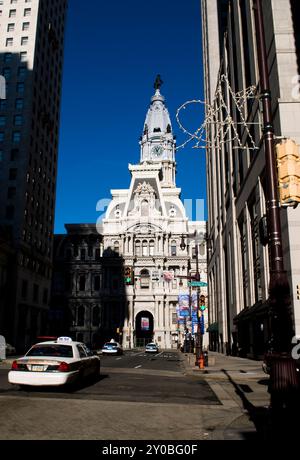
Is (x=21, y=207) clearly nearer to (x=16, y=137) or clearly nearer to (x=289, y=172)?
(x=16, y=137)

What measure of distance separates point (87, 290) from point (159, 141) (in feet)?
199

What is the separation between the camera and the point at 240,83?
34375mm

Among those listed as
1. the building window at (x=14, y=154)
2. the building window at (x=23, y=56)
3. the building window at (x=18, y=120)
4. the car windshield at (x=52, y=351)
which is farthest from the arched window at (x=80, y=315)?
the car windshield at (x=52, y=351)

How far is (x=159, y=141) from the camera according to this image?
12800 centimetres

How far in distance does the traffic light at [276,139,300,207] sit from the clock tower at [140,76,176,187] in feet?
359

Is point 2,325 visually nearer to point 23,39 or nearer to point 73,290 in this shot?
point 73,290

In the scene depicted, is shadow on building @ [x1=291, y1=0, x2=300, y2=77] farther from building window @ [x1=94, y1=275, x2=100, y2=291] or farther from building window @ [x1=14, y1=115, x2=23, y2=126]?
building window @ [x1=94, y1=275, x2=100, y2=291]

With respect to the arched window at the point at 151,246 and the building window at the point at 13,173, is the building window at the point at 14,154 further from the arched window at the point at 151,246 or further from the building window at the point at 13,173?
the arched window at the point at 151,246

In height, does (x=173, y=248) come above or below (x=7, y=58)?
below

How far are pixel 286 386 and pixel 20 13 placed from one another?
74.5 metres

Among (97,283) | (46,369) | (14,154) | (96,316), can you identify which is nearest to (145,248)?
(97,283)

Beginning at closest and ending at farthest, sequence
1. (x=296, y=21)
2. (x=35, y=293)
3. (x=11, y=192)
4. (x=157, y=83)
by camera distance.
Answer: (x=296, y=21) < (x=11, y=192) < (x=35, y=293) < (x=157, y=83)

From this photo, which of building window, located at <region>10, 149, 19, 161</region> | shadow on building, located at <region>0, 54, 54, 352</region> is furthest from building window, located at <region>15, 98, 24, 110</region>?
building window, located at <region>10, 149, 19, 161</region>
